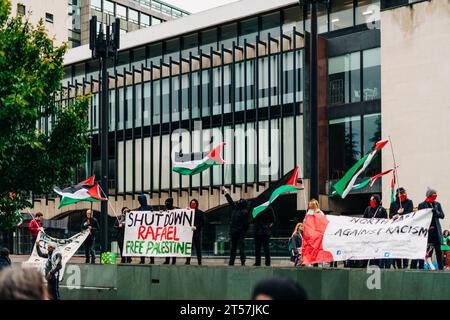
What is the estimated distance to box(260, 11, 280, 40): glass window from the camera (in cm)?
4622

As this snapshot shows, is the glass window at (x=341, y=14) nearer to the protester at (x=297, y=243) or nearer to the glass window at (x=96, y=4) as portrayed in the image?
the protester at (x=297, y=243)

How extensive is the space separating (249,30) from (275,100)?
5721mm

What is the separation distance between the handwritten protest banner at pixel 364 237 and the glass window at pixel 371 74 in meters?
25.2

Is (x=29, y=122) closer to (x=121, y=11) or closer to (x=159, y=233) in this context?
(x=159, y=233)

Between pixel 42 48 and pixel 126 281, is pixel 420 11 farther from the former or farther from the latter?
pixel 126 281

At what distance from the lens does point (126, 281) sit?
18891mm

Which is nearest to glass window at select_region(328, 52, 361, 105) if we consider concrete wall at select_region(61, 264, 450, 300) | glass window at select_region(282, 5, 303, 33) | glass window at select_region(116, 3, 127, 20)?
glass window at select_region(282, 5, 303, 33)

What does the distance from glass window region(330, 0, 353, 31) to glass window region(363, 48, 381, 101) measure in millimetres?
2834

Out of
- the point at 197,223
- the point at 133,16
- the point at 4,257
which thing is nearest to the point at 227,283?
the point at 197,223

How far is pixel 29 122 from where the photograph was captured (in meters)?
25.0

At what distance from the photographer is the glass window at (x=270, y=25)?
46.2 meters
